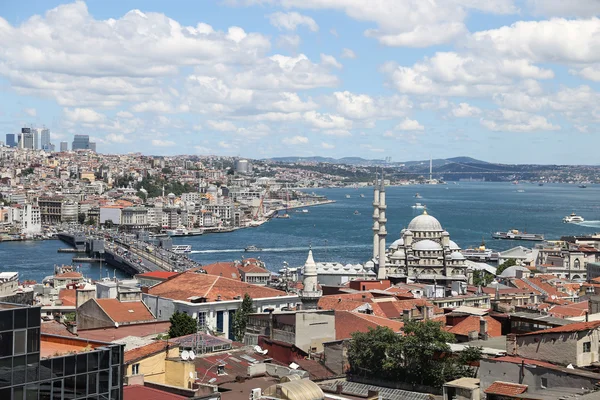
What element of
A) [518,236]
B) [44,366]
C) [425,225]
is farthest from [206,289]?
[518,236]

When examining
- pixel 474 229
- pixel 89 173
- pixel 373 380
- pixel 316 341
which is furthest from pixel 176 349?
pixel 89 173

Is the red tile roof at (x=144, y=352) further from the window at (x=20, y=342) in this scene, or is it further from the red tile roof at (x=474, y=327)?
the window at (x=20, y=342)

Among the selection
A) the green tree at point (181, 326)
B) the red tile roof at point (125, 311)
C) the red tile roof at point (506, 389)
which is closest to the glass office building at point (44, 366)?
the red tile roof at point (506, 389)

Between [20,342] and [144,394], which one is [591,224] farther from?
[20,342]

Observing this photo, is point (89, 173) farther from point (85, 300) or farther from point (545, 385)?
point (545, 385)

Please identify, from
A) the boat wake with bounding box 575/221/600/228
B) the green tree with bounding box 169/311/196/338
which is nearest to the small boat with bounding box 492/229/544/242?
the boat wake with bounding box 575/221/600/228

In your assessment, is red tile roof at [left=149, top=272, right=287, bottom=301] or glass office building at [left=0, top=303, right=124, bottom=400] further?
red tile roof at [left=149, top=272, right=287, bottom=301]

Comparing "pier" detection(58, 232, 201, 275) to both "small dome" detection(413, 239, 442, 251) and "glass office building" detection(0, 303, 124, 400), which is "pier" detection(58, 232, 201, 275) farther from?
"glass office building" detection(0, 303, 124, 400)
